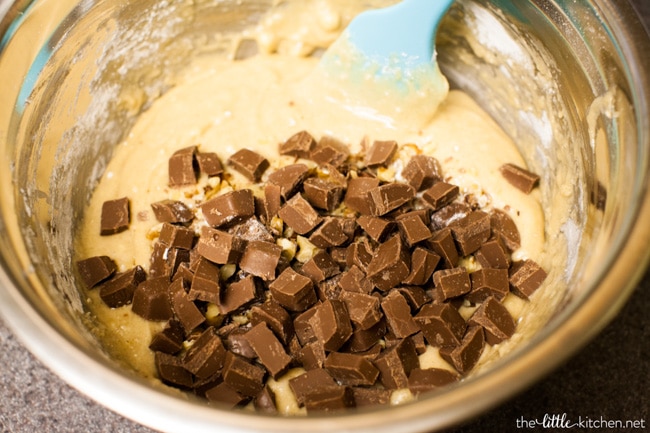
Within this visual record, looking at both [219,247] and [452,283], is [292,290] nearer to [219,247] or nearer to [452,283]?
[219,247]

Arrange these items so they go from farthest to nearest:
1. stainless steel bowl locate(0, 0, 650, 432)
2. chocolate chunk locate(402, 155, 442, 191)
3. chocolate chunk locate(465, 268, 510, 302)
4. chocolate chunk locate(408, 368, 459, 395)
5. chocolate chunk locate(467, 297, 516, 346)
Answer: chocolate chunk locate(402, 155, 442, 191), chocolate chunk locate(465, 268, 510, 302), chocolate chunk locate(467, 297, 516, 346), chocolate chunk locate(408, 368, 459, 395), stainless steel bowl locate(0, 0, 650, 432)

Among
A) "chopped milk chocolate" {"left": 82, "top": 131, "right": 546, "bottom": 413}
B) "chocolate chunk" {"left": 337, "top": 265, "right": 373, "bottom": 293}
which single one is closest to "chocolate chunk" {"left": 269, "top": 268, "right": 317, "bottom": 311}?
"chopped milk chocolate" {"left": 82, "top": 131, "right": 546, "bottom": 413}

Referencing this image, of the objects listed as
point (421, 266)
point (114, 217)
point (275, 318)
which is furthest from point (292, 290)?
point (114, 217)

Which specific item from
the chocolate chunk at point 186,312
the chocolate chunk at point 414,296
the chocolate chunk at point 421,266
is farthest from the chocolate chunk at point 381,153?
the chocolate chunk at point 186,312

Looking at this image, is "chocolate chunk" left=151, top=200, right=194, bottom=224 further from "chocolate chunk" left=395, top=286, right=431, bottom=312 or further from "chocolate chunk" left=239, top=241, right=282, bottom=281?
"chocolate chunk" left=395, top=286, right=431, bottom=312

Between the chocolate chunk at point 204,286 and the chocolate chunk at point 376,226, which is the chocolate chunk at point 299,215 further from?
the chocolate chunk at point 204,286

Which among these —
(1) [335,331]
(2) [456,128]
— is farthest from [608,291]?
(2) [456,128]
